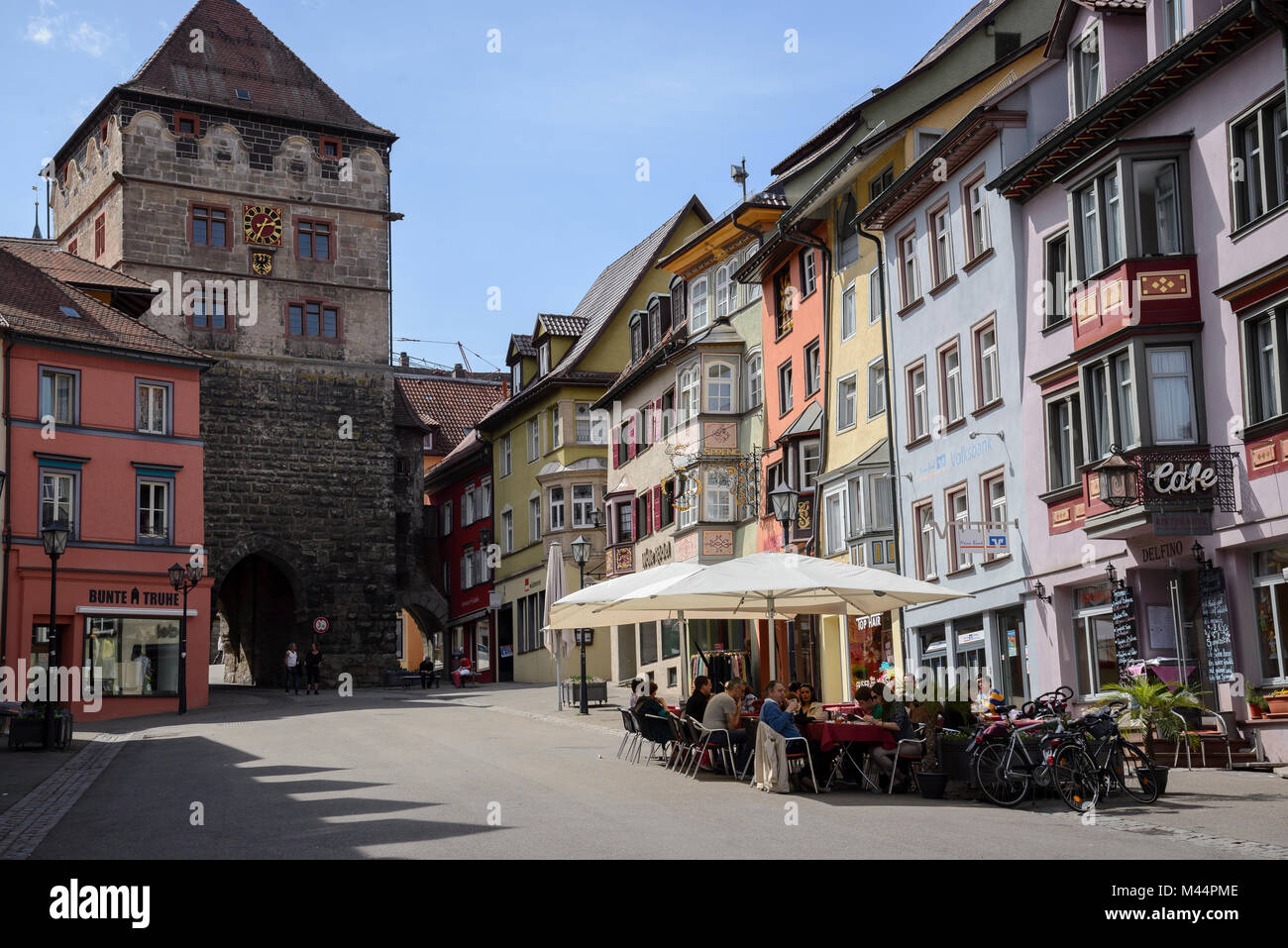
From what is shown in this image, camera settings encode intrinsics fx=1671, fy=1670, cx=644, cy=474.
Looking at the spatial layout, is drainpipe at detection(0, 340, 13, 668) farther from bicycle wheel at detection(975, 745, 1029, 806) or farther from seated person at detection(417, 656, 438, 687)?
bicycle wheel at detection(975, 745, 1029, 806)

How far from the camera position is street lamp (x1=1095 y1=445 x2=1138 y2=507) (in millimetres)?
23266

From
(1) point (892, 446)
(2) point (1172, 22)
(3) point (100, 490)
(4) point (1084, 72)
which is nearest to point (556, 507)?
(3) point (100, 490)

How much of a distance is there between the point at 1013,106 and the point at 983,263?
2794 mm

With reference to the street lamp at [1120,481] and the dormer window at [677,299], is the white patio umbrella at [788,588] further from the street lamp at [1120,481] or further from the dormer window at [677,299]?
the dormer window at [677,299]

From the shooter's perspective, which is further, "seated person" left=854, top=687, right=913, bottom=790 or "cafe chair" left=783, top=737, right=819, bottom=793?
"seated person" left=854, top=687, right=913, bottom=790

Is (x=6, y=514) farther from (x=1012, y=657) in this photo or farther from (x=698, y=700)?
(x=1012, y=657)

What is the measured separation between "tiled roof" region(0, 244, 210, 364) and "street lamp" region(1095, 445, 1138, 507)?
27700mm

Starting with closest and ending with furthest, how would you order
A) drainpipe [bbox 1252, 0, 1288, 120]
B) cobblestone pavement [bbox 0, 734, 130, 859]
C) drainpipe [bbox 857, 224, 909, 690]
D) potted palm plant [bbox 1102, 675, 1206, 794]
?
cobblestone pavement [bbox 0, 734, 130, 859] < potted palm plant [bbox 1102, 675, 1206, 794] < drainpipe [bbox 1252, 0, 1288, 120] < drainpipe [bbox 857, 224, 909, 690]

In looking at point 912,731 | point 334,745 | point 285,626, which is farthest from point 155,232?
point 912,731

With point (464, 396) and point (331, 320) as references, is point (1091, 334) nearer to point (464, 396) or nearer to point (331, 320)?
point (331, 320)

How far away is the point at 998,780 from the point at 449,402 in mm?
65681

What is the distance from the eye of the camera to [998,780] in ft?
59.9

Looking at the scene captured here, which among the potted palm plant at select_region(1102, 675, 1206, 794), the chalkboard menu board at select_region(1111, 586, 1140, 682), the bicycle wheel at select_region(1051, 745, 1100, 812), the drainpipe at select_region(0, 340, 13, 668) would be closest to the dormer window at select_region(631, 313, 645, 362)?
the drainpipe at select_region(0, 340, 13, 668)

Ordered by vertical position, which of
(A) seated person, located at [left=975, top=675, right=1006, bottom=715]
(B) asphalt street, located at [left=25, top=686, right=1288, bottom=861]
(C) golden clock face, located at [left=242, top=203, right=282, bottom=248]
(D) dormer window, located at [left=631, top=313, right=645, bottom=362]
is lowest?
(B) asphalt street, located at [left=25, top=686, right=1288, bottom=861]
